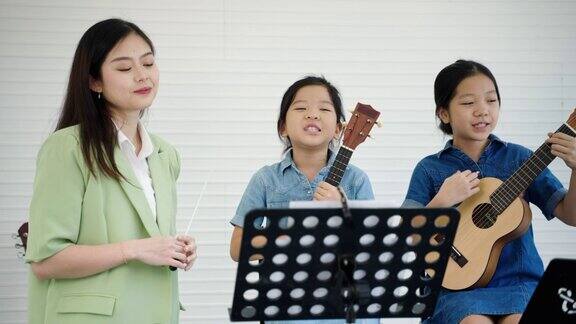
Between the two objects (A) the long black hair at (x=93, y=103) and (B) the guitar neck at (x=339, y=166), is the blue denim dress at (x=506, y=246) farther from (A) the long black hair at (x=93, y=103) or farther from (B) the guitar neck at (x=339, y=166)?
(A) the long black hair at (x=93, y=103)

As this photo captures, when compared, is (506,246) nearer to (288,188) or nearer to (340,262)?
(288,188)

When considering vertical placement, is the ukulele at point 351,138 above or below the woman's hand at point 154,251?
above

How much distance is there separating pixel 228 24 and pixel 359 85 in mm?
772

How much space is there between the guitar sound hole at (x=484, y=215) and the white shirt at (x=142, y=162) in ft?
3.85

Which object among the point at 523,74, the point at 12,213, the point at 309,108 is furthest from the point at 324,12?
the point at 12,213

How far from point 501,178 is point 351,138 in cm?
66

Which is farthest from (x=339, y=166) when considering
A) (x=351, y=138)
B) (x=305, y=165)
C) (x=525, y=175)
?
(x=525, y=175)

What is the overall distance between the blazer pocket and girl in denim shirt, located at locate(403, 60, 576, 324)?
1192 millimetres

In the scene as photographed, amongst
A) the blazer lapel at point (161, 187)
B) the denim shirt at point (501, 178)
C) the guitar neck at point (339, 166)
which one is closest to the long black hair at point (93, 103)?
the blazer lapel at point (161, 187)

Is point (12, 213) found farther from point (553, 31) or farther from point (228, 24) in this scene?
point (553, 31)

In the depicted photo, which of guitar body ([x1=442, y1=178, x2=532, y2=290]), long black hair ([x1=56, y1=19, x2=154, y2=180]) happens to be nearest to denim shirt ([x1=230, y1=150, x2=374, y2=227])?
guitar body ([x1=442, y1=178, x2=532, y2=290])

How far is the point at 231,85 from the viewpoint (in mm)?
4441

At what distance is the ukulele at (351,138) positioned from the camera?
9.59 feet

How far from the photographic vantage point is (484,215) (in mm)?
3031
